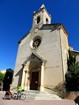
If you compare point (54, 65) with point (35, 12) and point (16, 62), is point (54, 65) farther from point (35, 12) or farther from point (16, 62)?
point (35, 12)

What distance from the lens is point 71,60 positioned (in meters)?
19.4

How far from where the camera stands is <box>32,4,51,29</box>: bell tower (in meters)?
24.3

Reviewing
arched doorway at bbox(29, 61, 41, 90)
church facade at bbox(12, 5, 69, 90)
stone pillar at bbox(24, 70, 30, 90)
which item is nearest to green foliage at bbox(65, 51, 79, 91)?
church facade at bbox(12, 5, 69, 90)

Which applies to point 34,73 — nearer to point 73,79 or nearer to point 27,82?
point 27,82

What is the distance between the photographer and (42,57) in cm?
2016

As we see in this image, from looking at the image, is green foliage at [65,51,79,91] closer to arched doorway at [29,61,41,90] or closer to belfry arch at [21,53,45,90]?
belfry arch at [21,53,45,90]

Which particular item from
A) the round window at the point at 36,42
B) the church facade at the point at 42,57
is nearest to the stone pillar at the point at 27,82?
the church facade at the point at 42,57

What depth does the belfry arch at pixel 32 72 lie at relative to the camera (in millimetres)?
19547

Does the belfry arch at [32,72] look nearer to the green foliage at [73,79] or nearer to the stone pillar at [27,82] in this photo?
the stone pillar at [27,82]

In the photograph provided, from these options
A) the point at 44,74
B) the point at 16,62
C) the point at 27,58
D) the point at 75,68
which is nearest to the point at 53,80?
the point at 44,74

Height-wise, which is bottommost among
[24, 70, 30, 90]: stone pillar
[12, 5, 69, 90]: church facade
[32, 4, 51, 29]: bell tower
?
[24, 70, 30, 90]: stone pillar

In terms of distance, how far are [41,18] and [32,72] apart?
10.4 metres

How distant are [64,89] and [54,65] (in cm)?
360

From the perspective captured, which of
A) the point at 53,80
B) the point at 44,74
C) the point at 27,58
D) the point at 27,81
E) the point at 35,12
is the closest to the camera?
the point at 53,80
